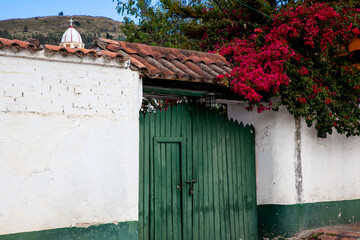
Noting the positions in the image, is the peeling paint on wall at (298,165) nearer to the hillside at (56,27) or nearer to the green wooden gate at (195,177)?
the green wooden gate at (195,177)

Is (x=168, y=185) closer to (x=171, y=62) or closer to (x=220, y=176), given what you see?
(x=220, y=176)

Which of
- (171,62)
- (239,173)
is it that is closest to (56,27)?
(171,62)

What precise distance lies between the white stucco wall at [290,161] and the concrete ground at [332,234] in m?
0.57

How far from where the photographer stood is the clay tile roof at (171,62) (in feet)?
20.7

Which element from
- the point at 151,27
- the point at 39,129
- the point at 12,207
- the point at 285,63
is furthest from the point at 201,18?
the point at 12,207

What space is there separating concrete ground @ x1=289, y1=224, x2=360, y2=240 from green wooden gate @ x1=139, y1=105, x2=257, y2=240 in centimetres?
93

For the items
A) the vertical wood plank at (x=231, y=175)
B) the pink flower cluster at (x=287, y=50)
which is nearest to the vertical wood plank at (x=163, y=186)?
the vertical wood plank at (x=231, y=175)

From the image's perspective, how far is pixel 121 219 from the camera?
5.69 m

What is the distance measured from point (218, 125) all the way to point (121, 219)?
249cm

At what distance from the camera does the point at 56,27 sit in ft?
214

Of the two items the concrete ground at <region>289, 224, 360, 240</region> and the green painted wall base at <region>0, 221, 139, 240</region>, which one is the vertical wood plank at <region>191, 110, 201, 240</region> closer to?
the green painted wall base at <region>0, 221, 139, 240</region>

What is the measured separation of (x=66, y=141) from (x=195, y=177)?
7.66 feet

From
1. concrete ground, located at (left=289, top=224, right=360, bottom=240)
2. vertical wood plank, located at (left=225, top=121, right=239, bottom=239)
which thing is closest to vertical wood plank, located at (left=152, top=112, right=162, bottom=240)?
vertical wood plank, located at (left=225, top=121, right=239, bottom=239)

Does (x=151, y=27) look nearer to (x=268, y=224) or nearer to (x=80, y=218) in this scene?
(x=268, y=224)
